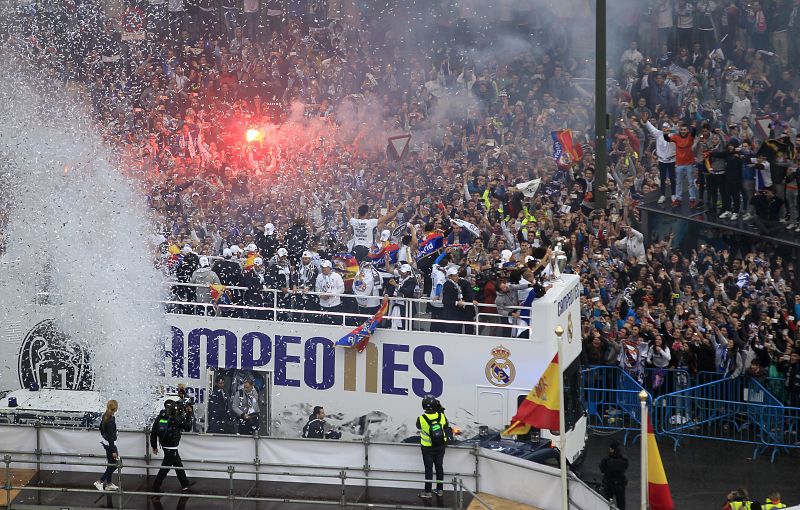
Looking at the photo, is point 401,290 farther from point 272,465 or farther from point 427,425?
point 272,465

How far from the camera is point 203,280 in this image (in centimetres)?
2078

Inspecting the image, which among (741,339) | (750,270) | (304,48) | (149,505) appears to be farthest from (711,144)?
(149,505)

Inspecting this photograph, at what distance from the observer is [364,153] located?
29.4 metres

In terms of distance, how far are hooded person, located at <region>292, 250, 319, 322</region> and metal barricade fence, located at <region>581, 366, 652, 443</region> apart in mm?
4211

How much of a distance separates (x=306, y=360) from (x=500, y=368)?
9.17 ft

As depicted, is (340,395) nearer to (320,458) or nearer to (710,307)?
(320,458)

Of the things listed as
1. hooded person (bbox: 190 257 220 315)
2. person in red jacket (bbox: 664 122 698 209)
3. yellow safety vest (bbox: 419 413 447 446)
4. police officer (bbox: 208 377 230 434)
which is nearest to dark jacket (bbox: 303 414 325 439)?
police officer (bbox: 208 377 230 434)

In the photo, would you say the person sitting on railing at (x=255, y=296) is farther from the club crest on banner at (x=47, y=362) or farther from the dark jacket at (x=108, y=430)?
the dark jacket at (x=108, y=430)

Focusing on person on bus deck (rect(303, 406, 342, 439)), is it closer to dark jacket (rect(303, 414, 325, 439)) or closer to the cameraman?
dark jacket (rect(303, 414, 325, 439))

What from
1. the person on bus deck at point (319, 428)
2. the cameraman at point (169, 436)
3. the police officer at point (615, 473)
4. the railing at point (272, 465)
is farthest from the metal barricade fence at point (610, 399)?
the cameraman at point (169, 436)

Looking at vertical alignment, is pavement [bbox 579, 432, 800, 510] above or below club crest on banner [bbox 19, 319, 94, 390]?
below

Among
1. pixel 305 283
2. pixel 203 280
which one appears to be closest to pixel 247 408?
pixel 203 280

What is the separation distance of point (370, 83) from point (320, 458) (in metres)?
16.1

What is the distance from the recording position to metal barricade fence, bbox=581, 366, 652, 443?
20.6m
